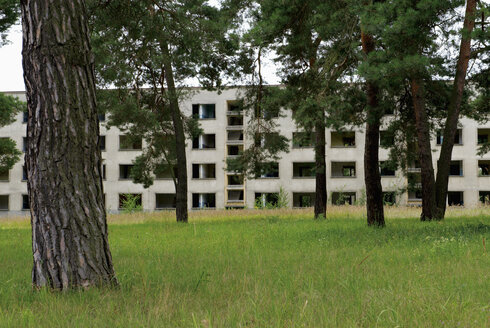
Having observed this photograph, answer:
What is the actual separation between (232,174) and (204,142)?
16.2 feet

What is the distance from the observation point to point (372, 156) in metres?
11.2

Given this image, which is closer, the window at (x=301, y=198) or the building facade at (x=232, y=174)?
the building facade at (x=232, y=174)

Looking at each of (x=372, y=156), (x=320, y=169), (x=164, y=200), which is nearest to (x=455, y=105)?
(x=372, y=156)

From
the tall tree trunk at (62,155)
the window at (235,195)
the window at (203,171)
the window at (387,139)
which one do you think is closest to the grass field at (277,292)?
the tall tree trunk at (62,155)

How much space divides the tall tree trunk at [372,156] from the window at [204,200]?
36.6 meters

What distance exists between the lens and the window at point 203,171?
155 feet

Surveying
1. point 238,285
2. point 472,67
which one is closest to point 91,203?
point 238,285

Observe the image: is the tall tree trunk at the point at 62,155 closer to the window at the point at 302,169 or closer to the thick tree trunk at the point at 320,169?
the thick tree trunk at the point at 320,169

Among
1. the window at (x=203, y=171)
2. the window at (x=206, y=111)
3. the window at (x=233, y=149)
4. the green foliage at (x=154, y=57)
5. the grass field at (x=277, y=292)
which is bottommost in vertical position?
the grass field at (x=277, y=292)

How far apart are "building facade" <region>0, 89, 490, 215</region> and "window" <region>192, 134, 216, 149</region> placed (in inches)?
4.3

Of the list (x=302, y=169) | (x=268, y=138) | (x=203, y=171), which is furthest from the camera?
(x=302, y=169)

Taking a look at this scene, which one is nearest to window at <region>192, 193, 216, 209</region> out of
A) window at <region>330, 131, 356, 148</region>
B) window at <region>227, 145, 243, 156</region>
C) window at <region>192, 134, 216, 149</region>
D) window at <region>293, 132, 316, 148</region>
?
window at <region>227, 145, 243, 156</region>

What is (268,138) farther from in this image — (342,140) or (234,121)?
(342,140)

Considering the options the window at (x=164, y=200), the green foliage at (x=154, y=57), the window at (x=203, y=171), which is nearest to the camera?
the green foliage at (x=154, y=57)
